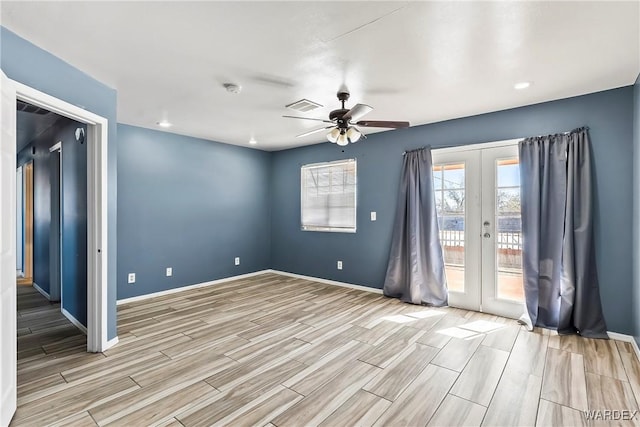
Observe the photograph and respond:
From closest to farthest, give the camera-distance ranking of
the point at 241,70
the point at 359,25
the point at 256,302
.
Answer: the point at 359,25
the point at 241,70
the point at 256,302

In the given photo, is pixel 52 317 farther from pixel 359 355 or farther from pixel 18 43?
pixel 359 355

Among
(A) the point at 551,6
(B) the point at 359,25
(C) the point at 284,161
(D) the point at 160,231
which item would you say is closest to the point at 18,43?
(B) the point at 359,25

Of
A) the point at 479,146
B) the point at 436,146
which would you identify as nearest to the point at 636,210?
the point at 479,146

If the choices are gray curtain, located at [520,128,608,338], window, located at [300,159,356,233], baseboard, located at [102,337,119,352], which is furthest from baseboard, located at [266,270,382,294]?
baseboard, located at [102,337,119,352]

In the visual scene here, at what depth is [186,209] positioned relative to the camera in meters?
5.04

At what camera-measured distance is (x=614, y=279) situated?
3090mm

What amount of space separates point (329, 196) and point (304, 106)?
223 centimetres

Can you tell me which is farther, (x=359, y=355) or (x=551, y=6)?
(x=359, y=355)

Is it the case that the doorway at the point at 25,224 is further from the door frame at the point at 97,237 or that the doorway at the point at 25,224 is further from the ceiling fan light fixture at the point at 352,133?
the ceiling fan light fixture at the point at 352,133

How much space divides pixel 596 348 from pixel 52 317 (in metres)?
5.90

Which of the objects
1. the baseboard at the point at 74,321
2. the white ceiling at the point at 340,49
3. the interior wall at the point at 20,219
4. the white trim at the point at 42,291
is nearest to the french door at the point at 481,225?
the white ceiling at the point at 340,49

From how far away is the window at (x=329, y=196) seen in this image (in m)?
5.23

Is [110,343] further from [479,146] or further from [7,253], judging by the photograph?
[479,146]

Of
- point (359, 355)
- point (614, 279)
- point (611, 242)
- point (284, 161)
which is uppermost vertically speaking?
point (284, 161)
